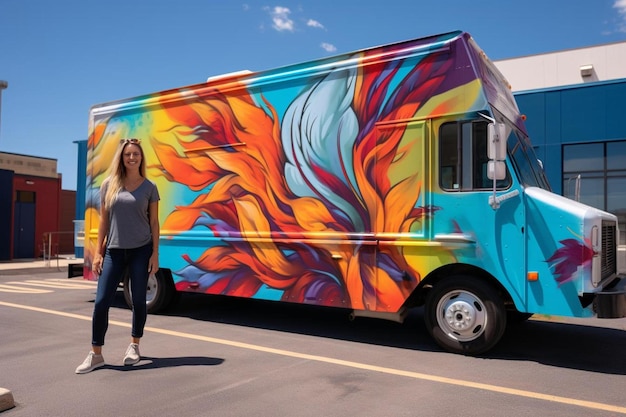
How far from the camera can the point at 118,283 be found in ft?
15.8

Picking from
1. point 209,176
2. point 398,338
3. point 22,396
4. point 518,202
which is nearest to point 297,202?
point 209,176

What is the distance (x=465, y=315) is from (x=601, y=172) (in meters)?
13.2

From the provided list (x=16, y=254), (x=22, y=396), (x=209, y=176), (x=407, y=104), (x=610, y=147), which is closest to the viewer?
(x=22, y=396)

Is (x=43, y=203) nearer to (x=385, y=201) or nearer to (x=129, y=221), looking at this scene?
(x=129, y=221)

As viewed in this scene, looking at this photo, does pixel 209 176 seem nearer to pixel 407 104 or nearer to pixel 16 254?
pixel 407 104

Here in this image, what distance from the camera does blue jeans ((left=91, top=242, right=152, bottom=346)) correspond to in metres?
4.70

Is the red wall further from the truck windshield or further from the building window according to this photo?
the truck windshield

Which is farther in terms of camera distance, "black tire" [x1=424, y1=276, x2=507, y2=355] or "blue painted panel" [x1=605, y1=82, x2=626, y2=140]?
"blue painted panel" [x1=605, y1=82, x2=626, y2=140]

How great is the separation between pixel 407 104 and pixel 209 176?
9.20 ft

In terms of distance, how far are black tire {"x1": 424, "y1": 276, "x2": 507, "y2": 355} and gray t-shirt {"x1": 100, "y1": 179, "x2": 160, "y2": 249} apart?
2855mm

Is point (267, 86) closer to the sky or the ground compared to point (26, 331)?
closer to the sky

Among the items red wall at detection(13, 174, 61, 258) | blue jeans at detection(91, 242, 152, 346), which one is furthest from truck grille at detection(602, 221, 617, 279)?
red wall at detection(13, 174, 61, 258)

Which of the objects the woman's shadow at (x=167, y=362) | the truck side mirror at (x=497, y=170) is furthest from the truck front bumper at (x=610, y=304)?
the woman's shadow at (x=167, y=362)

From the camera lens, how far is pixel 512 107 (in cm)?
641
